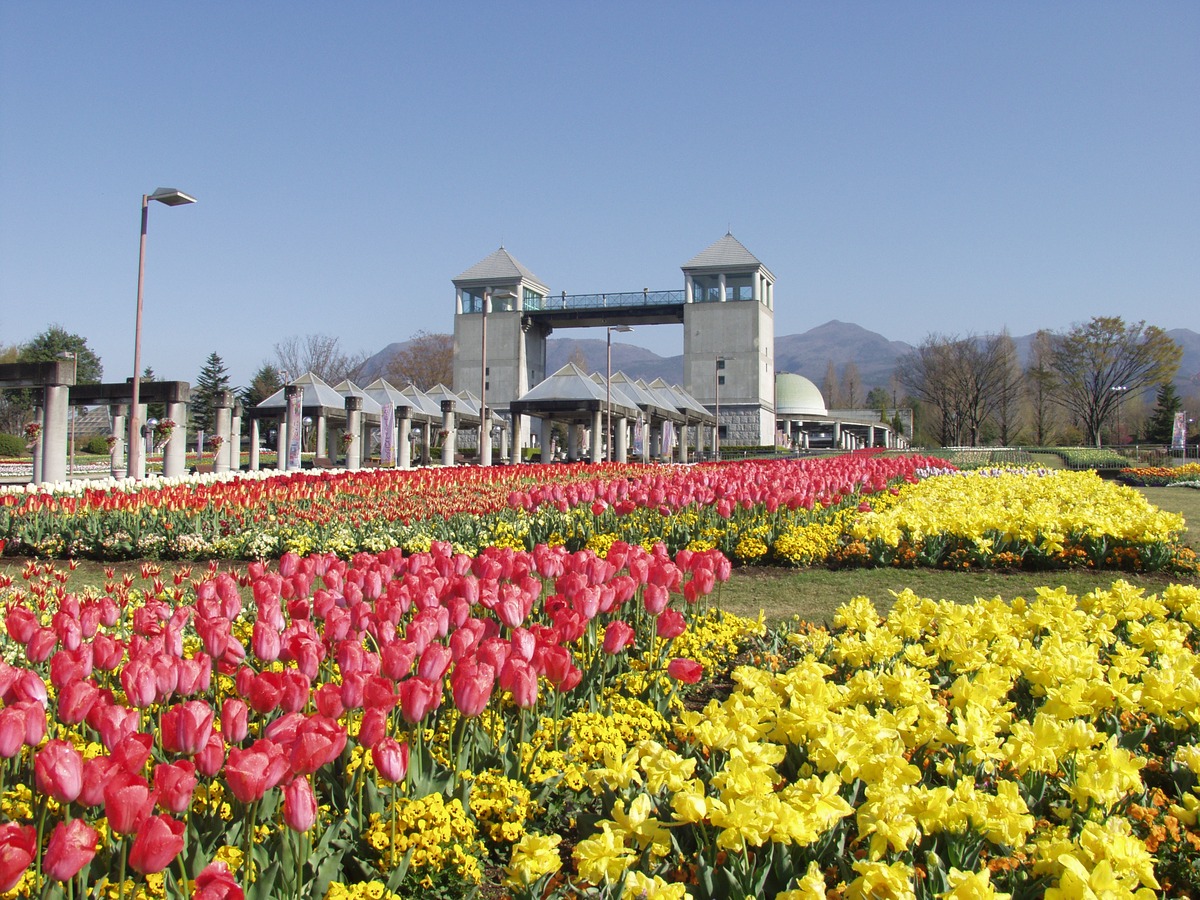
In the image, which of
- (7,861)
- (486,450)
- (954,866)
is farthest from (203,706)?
(486,450)

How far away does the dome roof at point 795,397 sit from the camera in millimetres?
97438

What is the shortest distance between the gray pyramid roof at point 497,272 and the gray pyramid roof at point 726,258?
44.8 feet

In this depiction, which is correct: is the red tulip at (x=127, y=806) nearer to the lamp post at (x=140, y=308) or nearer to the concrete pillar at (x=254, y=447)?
the lamp post at (x=140, y=308)

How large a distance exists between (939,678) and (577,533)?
637cm

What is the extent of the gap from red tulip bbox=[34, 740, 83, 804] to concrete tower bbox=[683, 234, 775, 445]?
6834 cm

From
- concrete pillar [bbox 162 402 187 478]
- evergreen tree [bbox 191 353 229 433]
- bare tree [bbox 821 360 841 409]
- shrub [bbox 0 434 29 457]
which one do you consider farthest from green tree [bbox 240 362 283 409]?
bare tree [bbox 821 360 841 409]

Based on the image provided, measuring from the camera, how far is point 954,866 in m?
2.37

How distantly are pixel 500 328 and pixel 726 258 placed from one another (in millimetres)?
18975

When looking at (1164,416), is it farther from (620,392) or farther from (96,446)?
(96,446)

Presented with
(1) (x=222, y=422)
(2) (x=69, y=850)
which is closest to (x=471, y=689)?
(2) (x=69, y=850)

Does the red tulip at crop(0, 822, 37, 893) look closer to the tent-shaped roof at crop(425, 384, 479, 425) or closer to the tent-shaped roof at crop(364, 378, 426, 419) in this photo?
the tent-shaped roof at crop(364, 378, 426, 419)

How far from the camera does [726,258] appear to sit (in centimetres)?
7138

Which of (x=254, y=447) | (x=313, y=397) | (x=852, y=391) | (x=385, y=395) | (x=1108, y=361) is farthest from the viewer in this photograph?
(x=852, y=391)

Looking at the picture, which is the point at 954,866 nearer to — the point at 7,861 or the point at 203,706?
the point at 203,706
